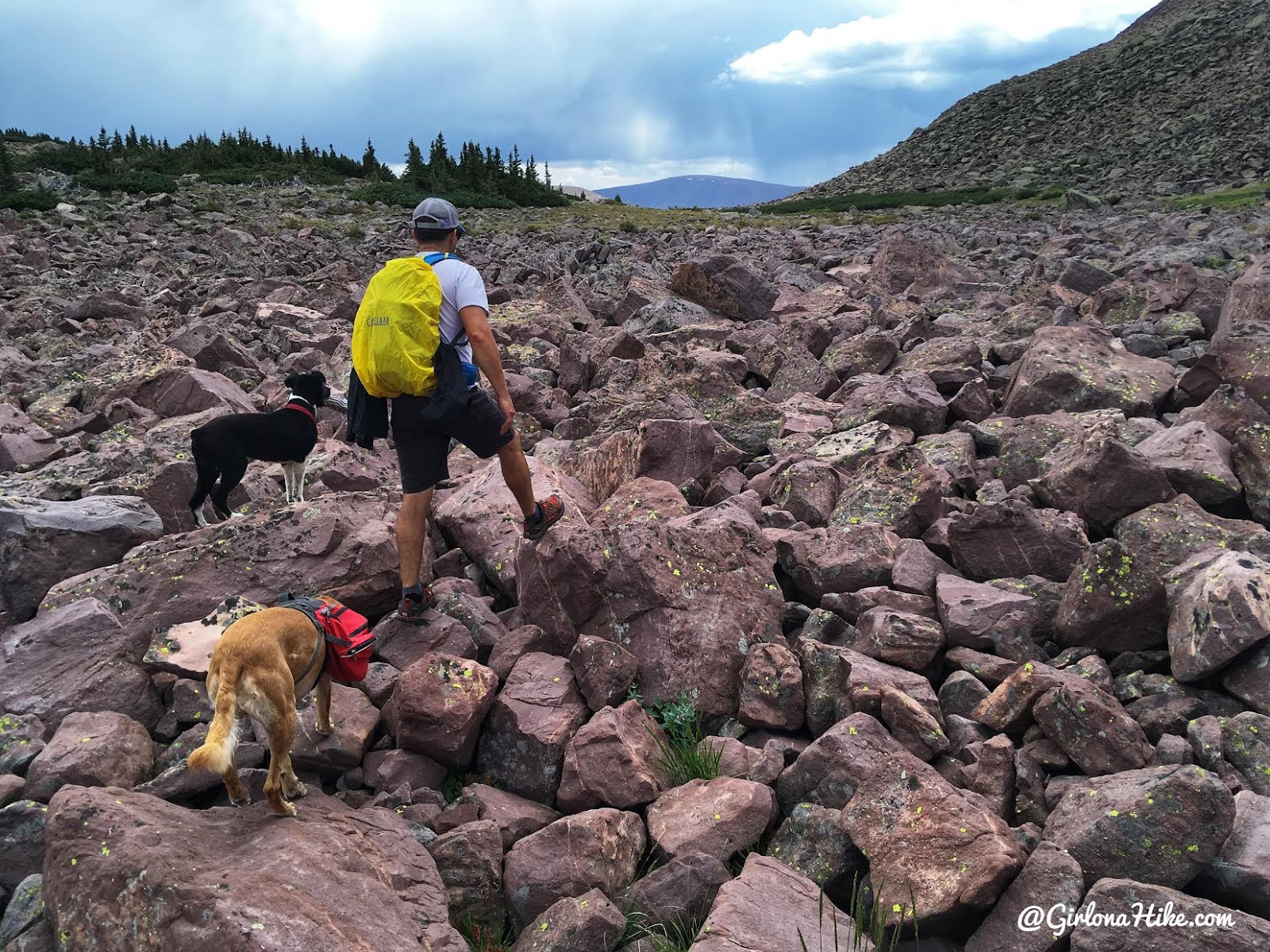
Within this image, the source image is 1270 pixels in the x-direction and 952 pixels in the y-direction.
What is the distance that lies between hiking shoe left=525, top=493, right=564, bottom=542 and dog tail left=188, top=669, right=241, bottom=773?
2.50m

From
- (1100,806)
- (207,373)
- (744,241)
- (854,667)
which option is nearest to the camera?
(1100,806)

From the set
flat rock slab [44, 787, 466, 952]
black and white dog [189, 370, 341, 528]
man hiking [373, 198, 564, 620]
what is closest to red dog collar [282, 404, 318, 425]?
black and white dog [189, 370, 341, 528]

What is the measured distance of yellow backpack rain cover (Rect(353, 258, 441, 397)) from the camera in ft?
18.7

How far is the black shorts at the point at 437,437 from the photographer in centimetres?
603

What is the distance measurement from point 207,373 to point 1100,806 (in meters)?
11.0

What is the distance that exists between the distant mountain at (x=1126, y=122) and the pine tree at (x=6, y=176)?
51208mm

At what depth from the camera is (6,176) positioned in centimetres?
3734

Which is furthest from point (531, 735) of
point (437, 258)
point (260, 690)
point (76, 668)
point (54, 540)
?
point (54, 540)

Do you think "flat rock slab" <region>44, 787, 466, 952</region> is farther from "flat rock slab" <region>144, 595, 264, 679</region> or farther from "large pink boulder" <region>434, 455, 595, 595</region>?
"large pink boulder" <region>434, 455, 595, 595</region>

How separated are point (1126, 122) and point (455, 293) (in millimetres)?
75388

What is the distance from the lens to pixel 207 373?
37.1 ft

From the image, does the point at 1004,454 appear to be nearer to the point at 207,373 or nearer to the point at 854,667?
the point at 854,667

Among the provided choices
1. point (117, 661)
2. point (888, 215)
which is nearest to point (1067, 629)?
point (117, 661)

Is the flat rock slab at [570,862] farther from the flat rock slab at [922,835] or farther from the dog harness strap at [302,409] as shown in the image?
the dog harness strap at [302,409]
